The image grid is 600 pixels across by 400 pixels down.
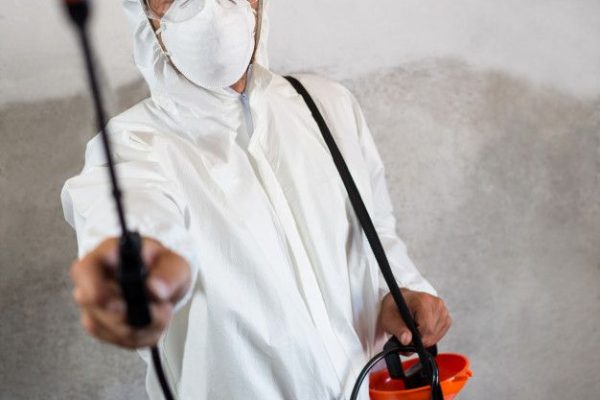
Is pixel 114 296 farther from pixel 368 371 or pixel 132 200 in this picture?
pixel 368 371

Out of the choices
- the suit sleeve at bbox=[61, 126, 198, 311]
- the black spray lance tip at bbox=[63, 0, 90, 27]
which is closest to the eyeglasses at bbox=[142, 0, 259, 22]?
the suit sleeve at bbox=[61, 126, 198, 311]

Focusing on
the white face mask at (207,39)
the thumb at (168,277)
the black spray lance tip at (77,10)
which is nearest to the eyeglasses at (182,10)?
the white face mask at (207,39)

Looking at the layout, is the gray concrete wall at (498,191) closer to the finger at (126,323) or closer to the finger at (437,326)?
the finger at (437,326)

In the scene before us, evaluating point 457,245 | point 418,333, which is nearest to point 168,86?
point 418,333

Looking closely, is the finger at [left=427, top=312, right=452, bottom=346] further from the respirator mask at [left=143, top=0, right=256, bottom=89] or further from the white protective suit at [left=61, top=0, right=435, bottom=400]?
the respirator mask at [left=143, top=0, right=256, bottom=89]

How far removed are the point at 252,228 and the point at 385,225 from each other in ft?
1.06

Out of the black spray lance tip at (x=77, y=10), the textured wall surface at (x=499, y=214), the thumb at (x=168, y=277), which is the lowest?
the textured wall surface at (x=499, y=214)

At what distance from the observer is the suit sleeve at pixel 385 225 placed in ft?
3.60

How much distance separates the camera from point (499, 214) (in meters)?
1.66

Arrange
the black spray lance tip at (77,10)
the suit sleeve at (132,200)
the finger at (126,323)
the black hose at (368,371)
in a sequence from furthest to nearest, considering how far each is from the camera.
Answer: the black hose at (368,371), the suit sleeve at (132,200), the finger at (126,323), the black spray lance tip at (77,10)

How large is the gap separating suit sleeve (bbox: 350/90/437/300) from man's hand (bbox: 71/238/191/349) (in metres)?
0.62

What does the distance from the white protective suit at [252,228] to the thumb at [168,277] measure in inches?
9.2

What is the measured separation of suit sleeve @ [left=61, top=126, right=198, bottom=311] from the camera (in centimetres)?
62

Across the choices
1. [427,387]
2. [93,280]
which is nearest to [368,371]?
[427,387]
